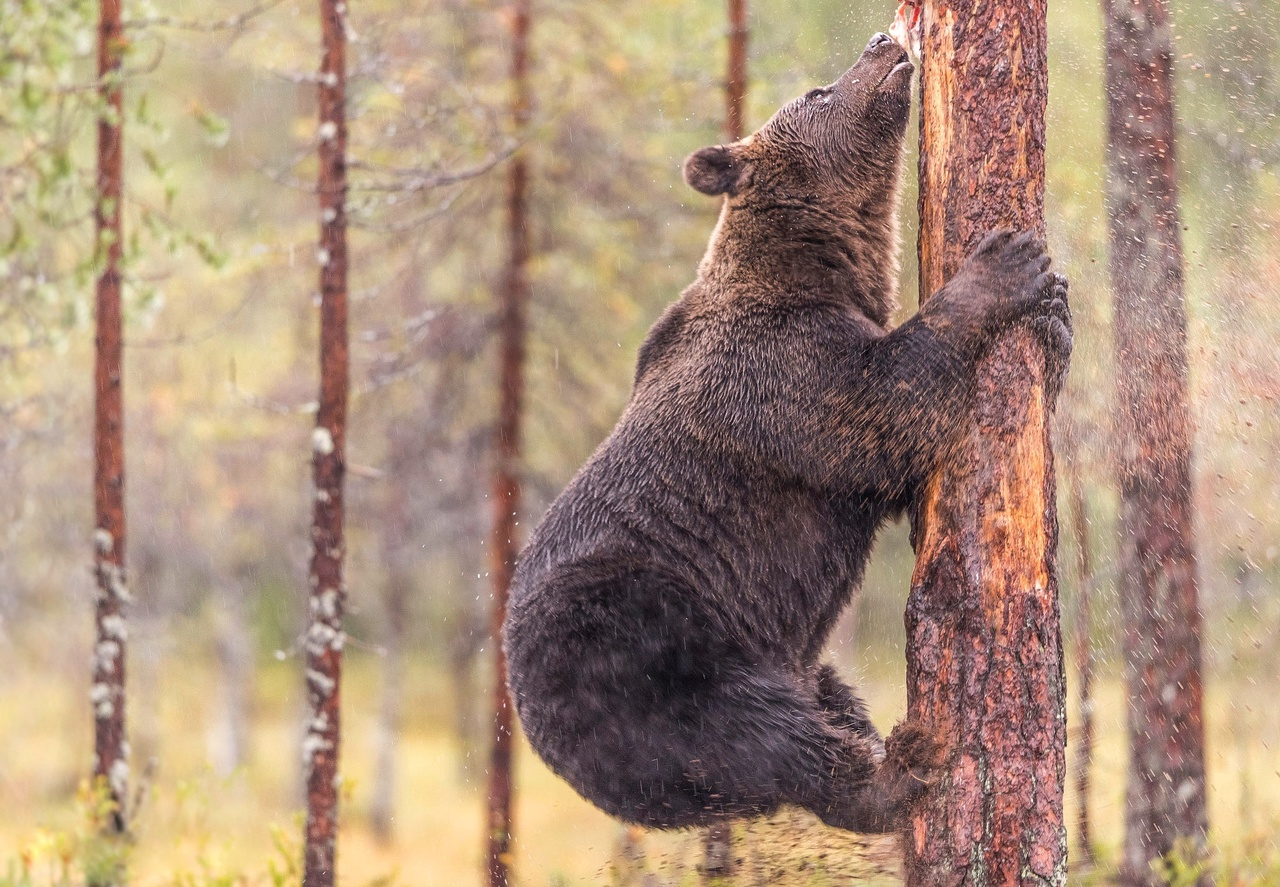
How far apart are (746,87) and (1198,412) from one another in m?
4.55

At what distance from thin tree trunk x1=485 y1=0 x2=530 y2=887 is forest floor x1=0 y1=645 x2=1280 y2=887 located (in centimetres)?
82

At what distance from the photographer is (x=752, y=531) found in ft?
Result: 14.7

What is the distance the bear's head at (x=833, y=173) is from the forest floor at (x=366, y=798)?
229 centimetres

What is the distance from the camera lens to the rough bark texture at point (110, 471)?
845 centimetres

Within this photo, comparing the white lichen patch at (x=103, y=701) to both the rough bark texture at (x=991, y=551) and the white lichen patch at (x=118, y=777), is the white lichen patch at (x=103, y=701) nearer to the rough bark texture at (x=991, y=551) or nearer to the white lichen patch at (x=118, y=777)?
the white lichen patch at (x=118, y=777)

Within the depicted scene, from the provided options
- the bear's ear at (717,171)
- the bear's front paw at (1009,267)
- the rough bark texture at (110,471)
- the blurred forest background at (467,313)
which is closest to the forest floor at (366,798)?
the blurred forest background at (467,313)

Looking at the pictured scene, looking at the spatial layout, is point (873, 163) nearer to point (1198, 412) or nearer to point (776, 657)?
point (776, 657)

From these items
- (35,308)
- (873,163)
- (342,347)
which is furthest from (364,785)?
(873,163)

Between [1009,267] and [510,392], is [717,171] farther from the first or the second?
[510,392]

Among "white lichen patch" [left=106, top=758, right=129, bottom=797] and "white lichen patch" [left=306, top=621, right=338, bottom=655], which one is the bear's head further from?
"white lichen patch" [left=106, top=758, right=129, bottom=797]

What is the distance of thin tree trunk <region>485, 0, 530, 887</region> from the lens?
10.6 m

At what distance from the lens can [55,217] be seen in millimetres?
7887

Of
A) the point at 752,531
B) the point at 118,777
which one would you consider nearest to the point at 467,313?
the point at 118,777

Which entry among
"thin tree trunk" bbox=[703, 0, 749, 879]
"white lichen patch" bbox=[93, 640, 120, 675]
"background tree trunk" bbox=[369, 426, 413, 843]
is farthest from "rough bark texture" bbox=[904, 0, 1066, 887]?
"background tree trunk" bbox=[369, 426, 413, 843]
